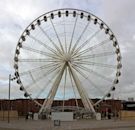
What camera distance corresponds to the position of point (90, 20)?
2594 inches

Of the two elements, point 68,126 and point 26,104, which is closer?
point 68,126

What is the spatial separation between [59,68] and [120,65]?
1005cm

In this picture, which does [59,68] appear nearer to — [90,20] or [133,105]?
[90,20]

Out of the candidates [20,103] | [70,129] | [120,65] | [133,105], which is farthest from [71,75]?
[133,105]

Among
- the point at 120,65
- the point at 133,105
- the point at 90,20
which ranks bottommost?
the point at 133,105

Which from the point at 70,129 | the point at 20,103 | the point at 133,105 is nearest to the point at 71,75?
the point at 70,129

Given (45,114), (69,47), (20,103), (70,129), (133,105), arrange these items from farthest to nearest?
(133,105) → (20,103) → (45,114) → (69,47) → (70,129)

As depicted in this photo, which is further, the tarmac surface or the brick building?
the brick building

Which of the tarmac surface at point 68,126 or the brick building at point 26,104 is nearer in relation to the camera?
the tarmac surface at point 68,126

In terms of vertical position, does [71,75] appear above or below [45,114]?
above

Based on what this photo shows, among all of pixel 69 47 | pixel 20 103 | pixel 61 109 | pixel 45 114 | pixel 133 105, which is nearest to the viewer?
pixel 69 47

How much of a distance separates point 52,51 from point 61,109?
14.0m

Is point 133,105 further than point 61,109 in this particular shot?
Yes

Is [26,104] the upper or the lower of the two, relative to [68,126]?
upper
